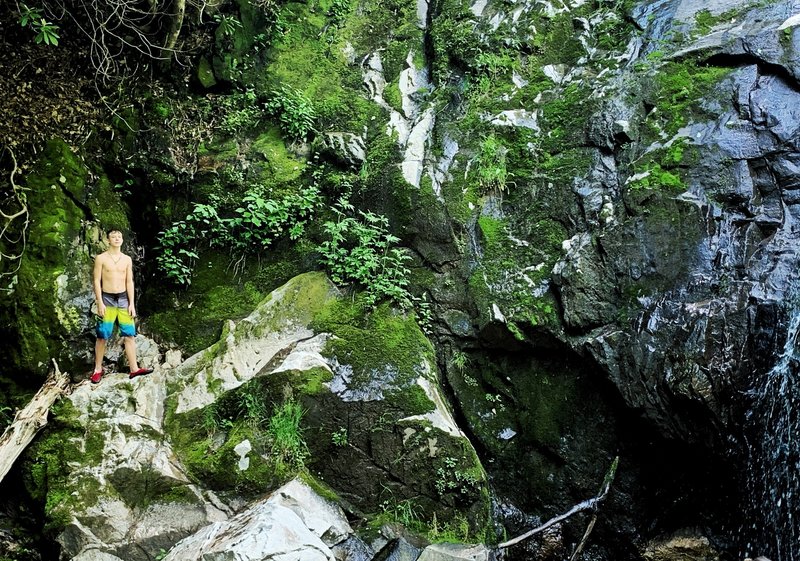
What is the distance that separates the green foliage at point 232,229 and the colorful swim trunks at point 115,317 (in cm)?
92

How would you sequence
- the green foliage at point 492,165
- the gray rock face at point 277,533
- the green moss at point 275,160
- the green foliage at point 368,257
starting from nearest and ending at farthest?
the gray rock face at point 277,533, the green foliage at point 368,257, the green foliage at point 492,165, the green moss at point 275,160

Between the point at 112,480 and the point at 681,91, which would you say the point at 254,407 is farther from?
the point at 681,91

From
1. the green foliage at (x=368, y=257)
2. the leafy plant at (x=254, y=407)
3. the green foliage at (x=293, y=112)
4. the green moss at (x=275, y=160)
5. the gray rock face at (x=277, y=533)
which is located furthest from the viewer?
the green foliage at (x=293, y=112)

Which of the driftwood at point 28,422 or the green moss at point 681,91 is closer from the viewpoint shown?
the driftwood at point 28,422

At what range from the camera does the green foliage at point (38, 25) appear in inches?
225

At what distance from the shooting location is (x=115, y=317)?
581 centimetres

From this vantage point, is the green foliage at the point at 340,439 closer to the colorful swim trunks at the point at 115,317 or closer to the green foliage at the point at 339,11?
the colorful swim trunks at the point at 115,317

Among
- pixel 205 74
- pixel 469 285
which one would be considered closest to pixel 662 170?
pixel 469 285

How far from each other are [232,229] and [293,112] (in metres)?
1.92

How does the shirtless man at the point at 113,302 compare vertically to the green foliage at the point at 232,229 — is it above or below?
below

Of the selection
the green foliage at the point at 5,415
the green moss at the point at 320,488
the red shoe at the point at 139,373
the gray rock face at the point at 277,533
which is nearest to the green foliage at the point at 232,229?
the red shoe at the point at 139,373

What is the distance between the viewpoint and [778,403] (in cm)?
456

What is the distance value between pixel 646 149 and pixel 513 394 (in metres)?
3.15

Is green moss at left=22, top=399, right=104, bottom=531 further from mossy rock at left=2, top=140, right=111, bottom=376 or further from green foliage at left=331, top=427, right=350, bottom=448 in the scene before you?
green foliage at left=331, top=427, right=350, bottom=448
